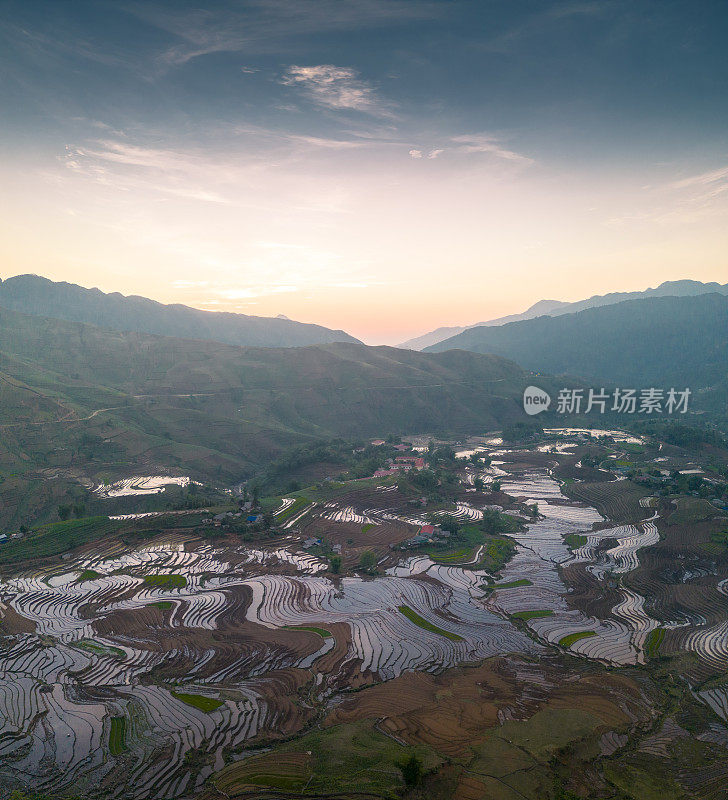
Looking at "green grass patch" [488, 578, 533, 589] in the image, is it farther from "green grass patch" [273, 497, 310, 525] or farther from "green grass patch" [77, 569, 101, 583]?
"green grass patch" [77, 569, 101, 583]

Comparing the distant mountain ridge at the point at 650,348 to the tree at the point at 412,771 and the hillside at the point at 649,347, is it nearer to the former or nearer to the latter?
the hillside at the point at 649,347

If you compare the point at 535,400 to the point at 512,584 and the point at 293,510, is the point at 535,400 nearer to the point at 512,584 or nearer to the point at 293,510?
the point at 293,510

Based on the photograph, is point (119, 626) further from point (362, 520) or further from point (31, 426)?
point (31, 426)

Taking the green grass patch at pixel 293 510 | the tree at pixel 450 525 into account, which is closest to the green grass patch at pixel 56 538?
the green grass patch at pixel 293 510

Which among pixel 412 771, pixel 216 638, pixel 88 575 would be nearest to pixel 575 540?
pixel 216 638

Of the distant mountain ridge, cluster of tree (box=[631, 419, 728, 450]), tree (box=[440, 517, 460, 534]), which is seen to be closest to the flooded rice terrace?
tree (box=[440, 517, 460, 534])

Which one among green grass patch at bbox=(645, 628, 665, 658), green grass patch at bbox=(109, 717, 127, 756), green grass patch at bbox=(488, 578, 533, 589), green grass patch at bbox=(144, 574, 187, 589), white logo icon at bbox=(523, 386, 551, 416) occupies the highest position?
white logo icon at bbox=(523, 386, 551, 416)

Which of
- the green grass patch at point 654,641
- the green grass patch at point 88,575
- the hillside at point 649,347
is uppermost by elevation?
the hillside at point 649,347
